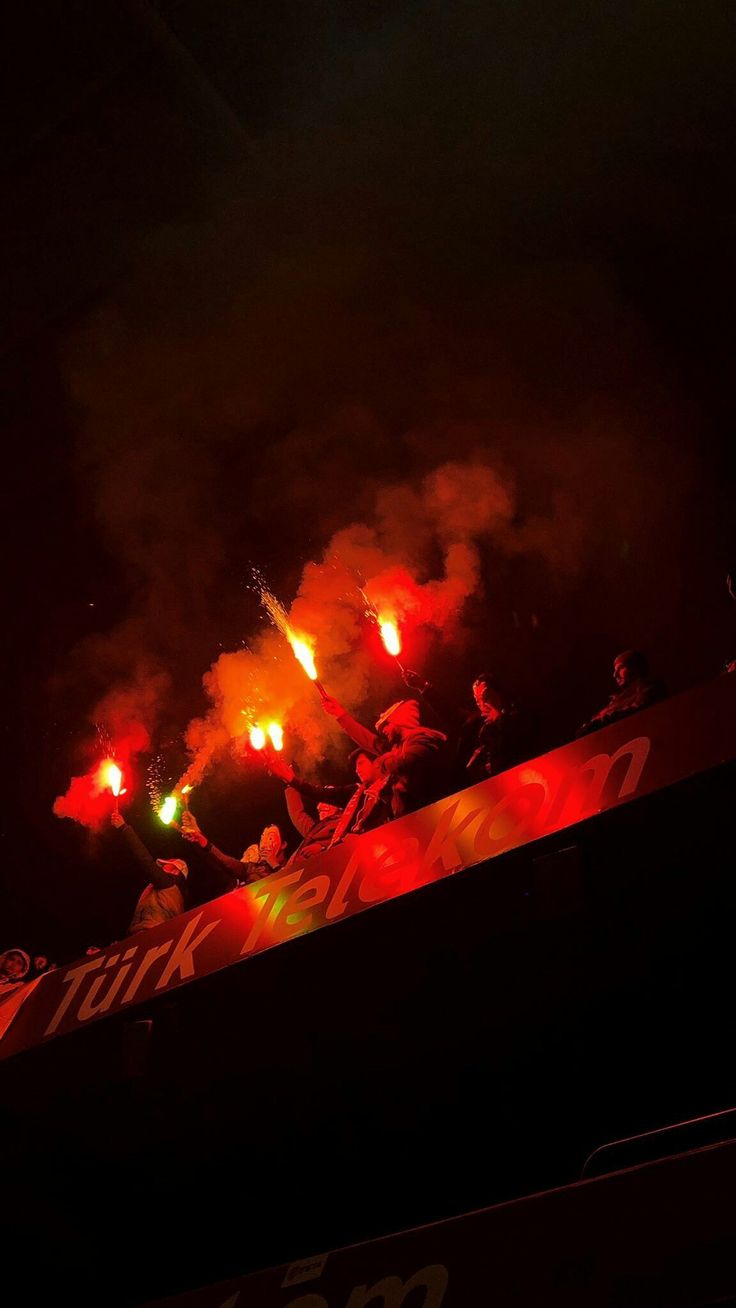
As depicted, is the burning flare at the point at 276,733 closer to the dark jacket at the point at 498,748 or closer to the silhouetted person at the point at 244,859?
the silhouetted person at the point at 244,859

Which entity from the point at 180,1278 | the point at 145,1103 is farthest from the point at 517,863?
the point at 180,1278

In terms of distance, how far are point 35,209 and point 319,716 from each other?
15.4 feet

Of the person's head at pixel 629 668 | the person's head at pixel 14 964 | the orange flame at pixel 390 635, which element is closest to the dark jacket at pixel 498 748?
the person's head at pixel 629 668

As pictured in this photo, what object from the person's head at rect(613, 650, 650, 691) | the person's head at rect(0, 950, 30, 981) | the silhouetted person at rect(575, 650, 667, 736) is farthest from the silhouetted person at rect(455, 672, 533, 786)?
the person's head at rect(0, 950, 30, 981)

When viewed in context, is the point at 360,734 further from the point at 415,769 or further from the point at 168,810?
the point at 168,810

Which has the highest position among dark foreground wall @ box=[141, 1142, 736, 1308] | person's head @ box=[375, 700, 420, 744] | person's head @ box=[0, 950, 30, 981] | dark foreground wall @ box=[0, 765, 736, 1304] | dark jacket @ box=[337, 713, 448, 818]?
person's head @ box=[0, 950, 30, 981]

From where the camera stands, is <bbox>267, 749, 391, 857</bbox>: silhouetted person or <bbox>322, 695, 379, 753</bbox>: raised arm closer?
<bbox>267, 749, 391, 857</bbox>: silhouetted person

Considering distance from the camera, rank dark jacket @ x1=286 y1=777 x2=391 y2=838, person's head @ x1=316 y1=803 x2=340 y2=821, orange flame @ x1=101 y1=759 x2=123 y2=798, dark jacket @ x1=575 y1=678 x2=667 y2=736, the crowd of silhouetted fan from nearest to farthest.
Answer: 1. dark jacket @ x1=575 y1=678 x2=667 y2=736
2. the crowd of silhouetted fan
3. dark jacket @ x1=286 y1=777 x2=391 y2=838
4. person's head @ x1=316 y1=803 x2=340 y2=821
5. orange flame @ x1=101 y1=759 x2=123 y2=798

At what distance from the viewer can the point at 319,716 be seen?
326 inches

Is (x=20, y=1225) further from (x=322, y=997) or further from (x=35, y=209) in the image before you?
(x=35, y=209)

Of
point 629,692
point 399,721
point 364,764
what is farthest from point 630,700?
point 364,764

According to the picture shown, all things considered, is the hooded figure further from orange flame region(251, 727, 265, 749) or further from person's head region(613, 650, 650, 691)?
person's head region(613, 650, 650, 691)

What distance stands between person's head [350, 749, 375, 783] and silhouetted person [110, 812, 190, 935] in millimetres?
1837

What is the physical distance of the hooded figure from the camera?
5.66m
